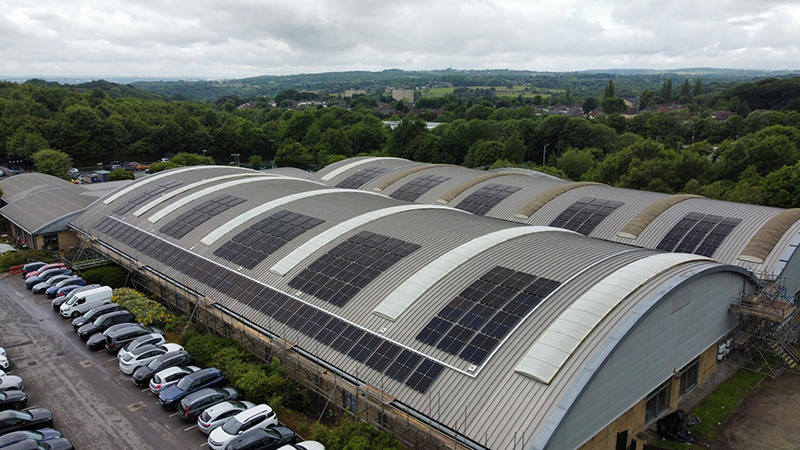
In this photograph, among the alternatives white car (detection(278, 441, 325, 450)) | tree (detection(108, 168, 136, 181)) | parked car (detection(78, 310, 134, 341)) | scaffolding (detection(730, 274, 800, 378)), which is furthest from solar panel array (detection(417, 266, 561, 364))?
tree (detection(108, 168, 136, 181))

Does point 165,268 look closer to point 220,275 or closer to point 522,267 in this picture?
point 220,275

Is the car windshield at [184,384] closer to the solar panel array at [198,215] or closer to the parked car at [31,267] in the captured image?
the solar panel array at [198,215]

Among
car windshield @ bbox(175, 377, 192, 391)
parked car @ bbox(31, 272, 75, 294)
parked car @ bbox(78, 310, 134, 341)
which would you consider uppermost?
parked car @ bbox(31, 272, 75, 294)

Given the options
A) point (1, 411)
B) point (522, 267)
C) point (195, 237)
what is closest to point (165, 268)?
point (195, 237)

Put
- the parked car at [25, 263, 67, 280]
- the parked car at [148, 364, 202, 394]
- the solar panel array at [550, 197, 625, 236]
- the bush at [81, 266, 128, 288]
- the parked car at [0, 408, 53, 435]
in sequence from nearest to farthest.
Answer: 1. the parked car at [0, 408, 53, 435]
2. the parked car at [148, 364, 202, 394]
3. the bush at [81, 266, 128, 288]
4. the parked car at [25, 263, 67, 280]
5. the solar panel array at [550, 197, 625, 236]

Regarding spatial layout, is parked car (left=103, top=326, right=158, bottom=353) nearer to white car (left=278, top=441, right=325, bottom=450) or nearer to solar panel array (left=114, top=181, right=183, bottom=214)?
white car (left=278, top=441, right=325, bottom=450)

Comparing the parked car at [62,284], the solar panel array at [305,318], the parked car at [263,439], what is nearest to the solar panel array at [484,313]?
the solar panel array at [305,318]
